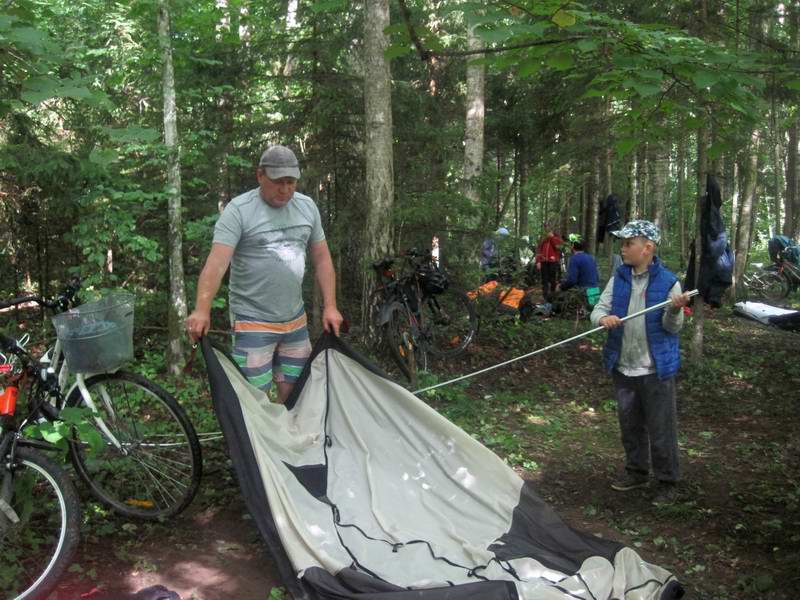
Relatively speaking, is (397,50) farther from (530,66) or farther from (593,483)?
(593,483)

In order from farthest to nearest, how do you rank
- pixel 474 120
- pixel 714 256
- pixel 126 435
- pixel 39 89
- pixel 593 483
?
pixel 474 120
pixel 714 256
pixel 593 483
pixel 126 435
pixel 39 89

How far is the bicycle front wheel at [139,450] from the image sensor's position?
11.9 feet

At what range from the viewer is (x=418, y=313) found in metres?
7.30

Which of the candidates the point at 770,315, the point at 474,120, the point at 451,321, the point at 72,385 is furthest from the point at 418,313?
the point at 770,315

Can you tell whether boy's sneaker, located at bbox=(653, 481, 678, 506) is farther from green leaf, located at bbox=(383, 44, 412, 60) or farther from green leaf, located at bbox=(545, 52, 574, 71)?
green leaf, located at bbox=(383, 44, 412, 60)

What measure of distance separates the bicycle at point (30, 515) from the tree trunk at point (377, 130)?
3990mm

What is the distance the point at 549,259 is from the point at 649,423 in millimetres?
9413

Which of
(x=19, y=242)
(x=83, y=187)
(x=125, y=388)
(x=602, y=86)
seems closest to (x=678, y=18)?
(x=602, y=86)

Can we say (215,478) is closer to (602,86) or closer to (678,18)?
(602,86)

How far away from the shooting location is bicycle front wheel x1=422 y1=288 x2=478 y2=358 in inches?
307

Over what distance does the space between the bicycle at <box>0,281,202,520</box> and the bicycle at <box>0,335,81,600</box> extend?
13.5 inches

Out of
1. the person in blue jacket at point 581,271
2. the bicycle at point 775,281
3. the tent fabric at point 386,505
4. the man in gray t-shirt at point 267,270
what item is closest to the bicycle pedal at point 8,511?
the tent fabric at point 386,505

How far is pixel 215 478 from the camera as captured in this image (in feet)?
14.1

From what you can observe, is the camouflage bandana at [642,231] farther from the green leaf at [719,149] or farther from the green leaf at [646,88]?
the green leaf at [646,88]
